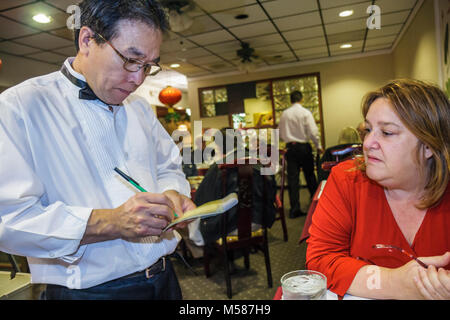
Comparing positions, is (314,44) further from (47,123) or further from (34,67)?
(47,123)

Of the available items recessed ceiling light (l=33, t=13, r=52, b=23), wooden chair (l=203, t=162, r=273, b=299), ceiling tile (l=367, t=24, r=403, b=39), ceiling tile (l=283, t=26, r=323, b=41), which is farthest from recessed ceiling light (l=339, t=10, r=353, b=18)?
recessed ceiling light (l=33, t=13, r=52, b=23)

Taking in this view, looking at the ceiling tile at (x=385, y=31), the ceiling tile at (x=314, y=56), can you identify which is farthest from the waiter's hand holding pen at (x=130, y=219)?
the ceiling tile at (x=314, y=56)

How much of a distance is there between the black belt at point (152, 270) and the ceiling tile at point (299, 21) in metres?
4.26

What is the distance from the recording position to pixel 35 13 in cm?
370

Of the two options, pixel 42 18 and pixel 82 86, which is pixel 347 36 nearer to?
pixel 42 18

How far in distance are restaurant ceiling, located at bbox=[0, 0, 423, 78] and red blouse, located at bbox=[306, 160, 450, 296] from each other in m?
3.15

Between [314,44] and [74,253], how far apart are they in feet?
20.1

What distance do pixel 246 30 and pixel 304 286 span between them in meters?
4.84

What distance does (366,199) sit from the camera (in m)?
1.17

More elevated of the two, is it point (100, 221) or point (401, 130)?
point (401, 130)

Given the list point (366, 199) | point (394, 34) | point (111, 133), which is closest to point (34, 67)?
point (111, 133)

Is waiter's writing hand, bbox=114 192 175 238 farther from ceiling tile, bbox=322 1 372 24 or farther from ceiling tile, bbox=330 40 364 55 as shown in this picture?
ceiling tile, bbox=330 40 364 55

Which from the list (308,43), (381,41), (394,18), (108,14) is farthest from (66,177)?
(381,41)
